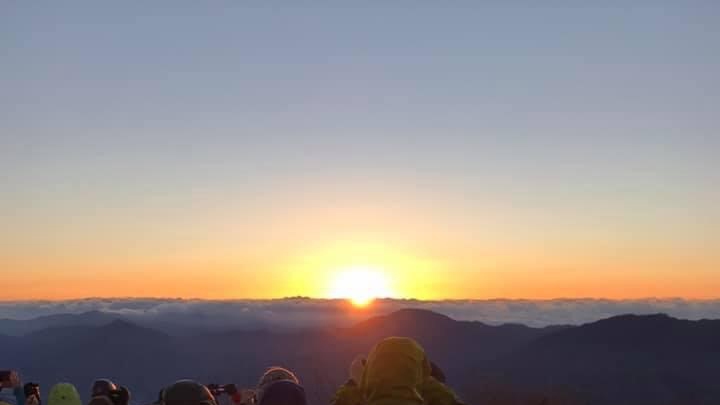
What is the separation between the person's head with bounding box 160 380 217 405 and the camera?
60.0 ft

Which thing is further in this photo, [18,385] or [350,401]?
[18,385]

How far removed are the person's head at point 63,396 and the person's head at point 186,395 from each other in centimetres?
792

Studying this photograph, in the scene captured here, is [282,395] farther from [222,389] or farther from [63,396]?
[63,396]

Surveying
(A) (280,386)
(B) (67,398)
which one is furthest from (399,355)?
(B) (67,398)

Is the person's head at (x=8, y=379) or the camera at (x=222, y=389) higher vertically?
the person's head at (x=8, y=379)

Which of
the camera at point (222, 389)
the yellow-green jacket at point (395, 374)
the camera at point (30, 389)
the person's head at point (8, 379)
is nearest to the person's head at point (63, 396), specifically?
the person's head at point (8, 379)

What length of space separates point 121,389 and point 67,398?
8.29 ft

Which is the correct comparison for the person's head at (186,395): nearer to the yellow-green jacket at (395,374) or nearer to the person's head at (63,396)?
the yellow-green jacket at (395,374)

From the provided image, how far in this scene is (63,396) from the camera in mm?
25516

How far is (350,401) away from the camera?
1658 centimetres

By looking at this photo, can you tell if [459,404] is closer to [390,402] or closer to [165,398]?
[390,402]

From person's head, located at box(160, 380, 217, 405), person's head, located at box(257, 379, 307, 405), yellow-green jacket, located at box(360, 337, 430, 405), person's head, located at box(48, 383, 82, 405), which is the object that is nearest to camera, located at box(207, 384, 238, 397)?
person's head, located at box(48, 383, 82, 405)

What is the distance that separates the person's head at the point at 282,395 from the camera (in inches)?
653

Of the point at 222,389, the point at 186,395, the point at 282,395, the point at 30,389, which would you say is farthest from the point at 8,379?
the point at 282,395
